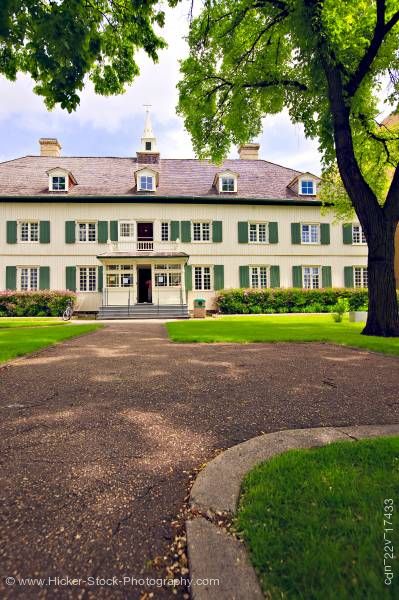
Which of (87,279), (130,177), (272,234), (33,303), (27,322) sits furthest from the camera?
(130,177)

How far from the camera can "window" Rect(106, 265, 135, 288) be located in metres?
22.9

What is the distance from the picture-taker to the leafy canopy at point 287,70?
9578 millimetres

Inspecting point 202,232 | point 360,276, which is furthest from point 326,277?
point 202,232

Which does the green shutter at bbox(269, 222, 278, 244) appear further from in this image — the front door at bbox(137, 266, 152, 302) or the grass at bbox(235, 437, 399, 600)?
the grass at bbox(235, 437, 399, 600)

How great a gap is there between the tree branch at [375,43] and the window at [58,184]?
64.7 feet

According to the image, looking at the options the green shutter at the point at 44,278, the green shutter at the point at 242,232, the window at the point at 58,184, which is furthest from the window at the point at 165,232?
the green shutter at the point at 44,278

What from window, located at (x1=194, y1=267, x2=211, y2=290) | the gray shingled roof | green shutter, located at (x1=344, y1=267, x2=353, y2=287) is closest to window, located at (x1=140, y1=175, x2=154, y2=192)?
the gray shingled roof

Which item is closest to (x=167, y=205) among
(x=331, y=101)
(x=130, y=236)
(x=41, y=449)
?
(x=130, y=236)

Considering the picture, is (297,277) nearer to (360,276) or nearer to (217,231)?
(360,276)

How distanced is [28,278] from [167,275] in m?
9.84

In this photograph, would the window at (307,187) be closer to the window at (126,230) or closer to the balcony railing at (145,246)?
the balcony railing at (145,246)

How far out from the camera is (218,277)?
78.2 feet

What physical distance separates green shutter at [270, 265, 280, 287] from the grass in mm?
22533

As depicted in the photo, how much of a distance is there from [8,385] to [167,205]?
21.2m
